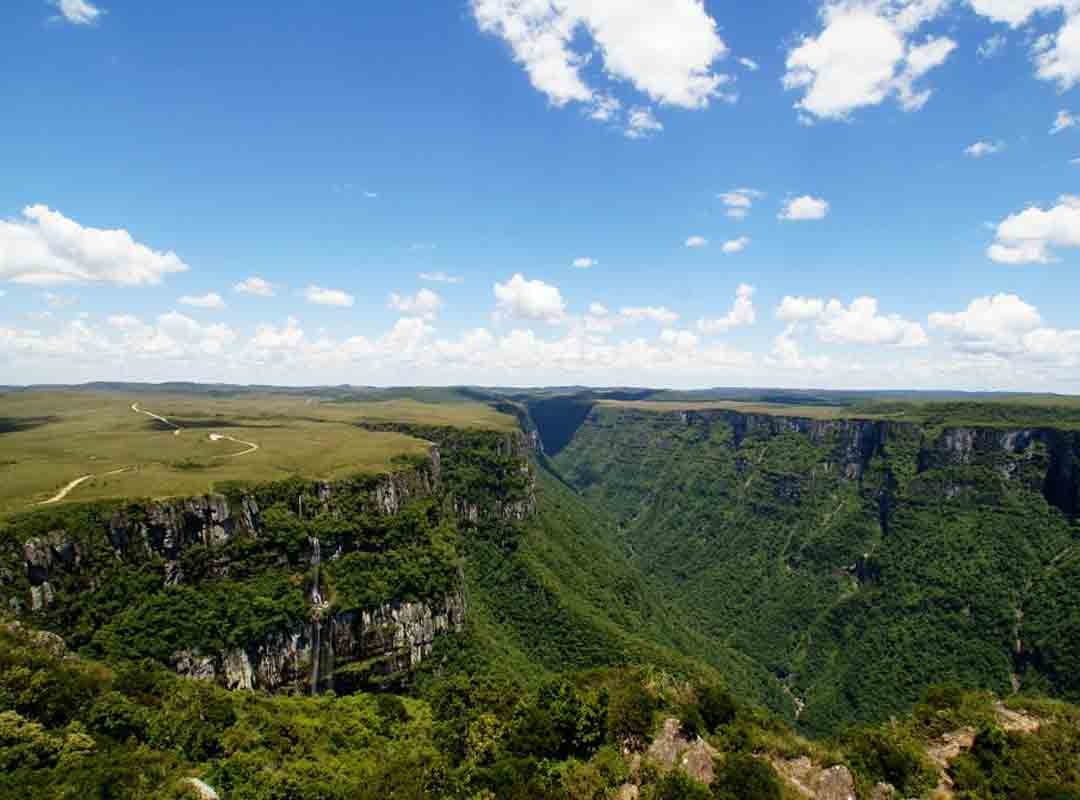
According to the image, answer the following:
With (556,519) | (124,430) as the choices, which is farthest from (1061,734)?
(124,430)

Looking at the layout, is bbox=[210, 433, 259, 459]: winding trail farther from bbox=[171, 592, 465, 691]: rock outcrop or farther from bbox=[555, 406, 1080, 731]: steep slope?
bbox=[555, 406, 1080, 731]: steep slope

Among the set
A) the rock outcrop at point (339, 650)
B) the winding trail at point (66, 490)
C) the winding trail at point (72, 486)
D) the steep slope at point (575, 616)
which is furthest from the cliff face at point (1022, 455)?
the winding trail at point (66, 490)

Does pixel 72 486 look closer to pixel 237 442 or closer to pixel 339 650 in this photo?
pixel 339 650

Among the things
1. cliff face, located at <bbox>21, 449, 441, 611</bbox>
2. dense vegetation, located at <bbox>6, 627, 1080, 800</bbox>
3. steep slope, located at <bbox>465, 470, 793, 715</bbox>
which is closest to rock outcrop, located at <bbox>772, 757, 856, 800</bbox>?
dense vegetation, located at <bbox>6, 627, 1080, 800</bbox>

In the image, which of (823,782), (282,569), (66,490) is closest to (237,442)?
(66,490)

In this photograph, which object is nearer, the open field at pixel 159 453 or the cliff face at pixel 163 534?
the cliff face at pixel 163 534

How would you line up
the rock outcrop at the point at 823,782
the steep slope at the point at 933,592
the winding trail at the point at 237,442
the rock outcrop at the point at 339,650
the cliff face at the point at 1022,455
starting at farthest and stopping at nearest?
1. the cliff face at the point at 1022,455
2. the steep slope at the point at 933,592
3. the winding trail at the point at 237,442
4. the rock outcrop at the point at 339,650
5. the rock outcrop at the point at 823,782

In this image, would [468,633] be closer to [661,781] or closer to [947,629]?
[661,781]

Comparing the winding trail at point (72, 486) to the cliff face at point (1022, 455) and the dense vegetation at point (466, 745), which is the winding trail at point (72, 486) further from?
the cliff face at point (1022, 455)
